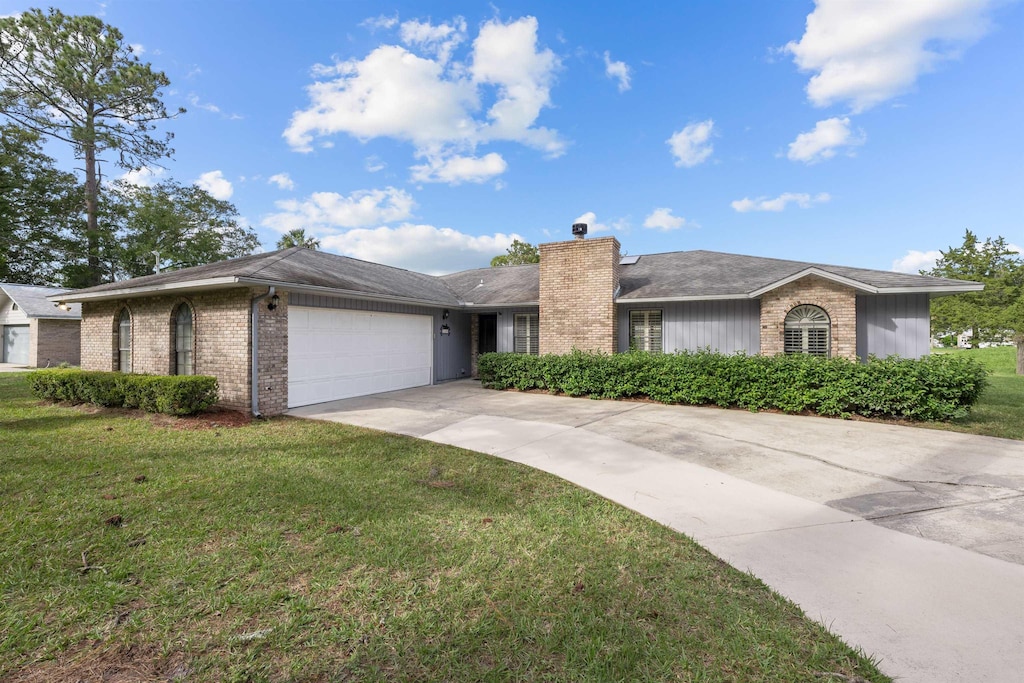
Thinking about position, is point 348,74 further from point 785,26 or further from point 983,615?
point 983,615

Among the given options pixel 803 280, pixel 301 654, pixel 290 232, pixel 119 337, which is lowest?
pixel 301 654

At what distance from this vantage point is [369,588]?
2.73 m

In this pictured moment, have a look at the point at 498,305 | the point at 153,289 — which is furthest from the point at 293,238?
the point at 153,289

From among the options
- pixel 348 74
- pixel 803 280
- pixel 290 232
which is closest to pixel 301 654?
pixel 803 280

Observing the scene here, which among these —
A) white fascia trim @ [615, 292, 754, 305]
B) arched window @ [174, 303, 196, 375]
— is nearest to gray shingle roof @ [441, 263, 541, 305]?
white fascia trim @ [615, 292, 754, 305]

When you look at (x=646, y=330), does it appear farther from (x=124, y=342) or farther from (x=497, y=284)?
(x=124, y=342)

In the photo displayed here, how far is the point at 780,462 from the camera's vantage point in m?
5.45

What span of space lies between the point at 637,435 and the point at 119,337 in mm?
13365

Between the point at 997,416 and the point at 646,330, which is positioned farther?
the point at 646,330

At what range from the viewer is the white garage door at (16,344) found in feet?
75.7

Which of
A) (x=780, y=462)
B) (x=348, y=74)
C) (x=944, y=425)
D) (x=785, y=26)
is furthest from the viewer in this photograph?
(x=348, y=74)

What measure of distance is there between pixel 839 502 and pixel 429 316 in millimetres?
11119

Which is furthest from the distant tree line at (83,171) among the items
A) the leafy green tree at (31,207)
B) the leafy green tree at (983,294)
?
the leafy green tree at (983,294)

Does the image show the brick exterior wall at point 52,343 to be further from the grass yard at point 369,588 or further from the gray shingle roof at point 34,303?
the grass yard at point 369,588
